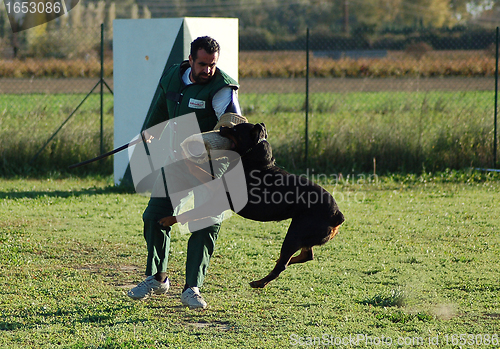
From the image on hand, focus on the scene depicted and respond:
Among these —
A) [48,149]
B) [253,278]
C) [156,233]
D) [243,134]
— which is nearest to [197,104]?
[243,134]

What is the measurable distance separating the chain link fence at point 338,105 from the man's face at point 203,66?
5383 mm

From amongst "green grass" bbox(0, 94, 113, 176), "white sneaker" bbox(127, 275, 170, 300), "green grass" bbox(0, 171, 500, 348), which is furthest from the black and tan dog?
"green grass" bbox(0, 94, 113, 176)

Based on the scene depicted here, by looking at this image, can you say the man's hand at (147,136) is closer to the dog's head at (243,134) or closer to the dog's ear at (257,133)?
the dog's head at (243,134)

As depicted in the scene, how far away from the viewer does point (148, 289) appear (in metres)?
3.98

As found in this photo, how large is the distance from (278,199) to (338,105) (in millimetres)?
9189

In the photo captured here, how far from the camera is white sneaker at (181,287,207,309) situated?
12.5 ft

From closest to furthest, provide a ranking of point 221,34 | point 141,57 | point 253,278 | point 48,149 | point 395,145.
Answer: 1. point 253,278
2. point 141,57
3. point 221,34
4. point 48,149
5. point 395,145

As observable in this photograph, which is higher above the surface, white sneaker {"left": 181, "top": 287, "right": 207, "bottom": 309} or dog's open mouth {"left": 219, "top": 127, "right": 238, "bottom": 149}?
dog's open mouth {"left": 219, "top": 127, "right": 238, "bottom": 149}

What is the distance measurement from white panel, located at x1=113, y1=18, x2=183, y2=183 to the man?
3790 millimetres

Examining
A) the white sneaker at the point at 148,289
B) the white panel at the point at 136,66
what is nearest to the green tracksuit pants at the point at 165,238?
the white sneaker at the point at 148,289

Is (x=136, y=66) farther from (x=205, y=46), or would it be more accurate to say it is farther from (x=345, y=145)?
(x=205, y=46)

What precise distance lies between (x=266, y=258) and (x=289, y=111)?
934 centimetres

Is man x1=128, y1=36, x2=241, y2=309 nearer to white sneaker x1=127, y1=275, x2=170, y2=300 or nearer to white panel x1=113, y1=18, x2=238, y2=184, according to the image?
white sneaker x1=127, y1=275, x2=170, y2=300
